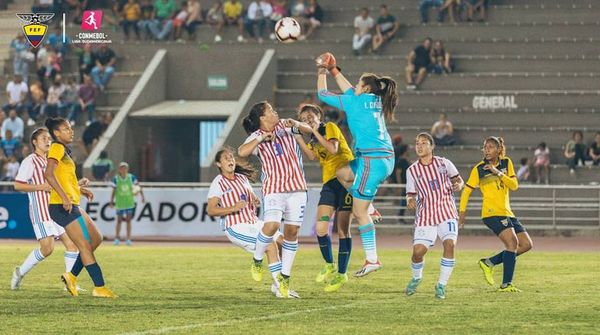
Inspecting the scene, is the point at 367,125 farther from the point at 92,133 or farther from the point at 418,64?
the point at 92,133

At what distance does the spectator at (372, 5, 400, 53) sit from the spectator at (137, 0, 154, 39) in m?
7.01

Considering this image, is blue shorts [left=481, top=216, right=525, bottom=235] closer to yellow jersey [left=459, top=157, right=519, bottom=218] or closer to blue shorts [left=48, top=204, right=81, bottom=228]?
yellow jersey [left=459, top=157, right=519, bottom=218]

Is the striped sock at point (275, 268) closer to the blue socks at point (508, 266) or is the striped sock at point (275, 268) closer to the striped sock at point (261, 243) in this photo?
the striped sock at point (261, 243)

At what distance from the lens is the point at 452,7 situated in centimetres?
4025

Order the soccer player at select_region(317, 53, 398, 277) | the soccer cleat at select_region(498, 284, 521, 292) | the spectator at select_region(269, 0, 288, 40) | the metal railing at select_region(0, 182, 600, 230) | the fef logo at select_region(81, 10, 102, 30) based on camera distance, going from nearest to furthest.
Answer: the soccer player at select_region(317, 53, 398, 277)
the soccer cleat at select_region(498, 284, 521, 292)
the fef logo at select_region(81, 10, 102, 30)
the metal railing at select_region(0, 182, 600, 230)
the spectator at select_region(269, 0, 288, 40)

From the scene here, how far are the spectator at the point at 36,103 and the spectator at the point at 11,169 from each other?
313cm

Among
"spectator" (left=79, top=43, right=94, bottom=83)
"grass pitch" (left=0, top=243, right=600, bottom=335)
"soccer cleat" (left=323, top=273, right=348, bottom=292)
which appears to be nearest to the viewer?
"grass pitch" (left=0, top=243, right=600, bottom=335)

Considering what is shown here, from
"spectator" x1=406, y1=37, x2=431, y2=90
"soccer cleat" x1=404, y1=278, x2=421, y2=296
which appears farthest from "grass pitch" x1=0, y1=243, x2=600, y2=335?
"spectator" x1=406, y1=37, x2=431, y2=90

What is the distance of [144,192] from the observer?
1314 inches

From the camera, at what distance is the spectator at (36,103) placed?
40.5 metres

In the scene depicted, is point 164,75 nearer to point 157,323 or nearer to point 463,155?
point 463,155

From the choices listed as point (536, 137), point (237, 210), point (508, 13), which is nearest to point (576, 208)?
point (536, 137)

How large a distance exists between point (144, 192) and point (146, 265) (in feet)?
36.1

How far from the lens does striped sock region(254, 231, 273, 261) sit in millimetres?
15680
